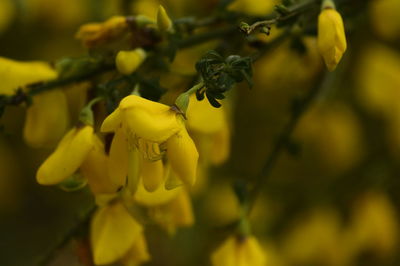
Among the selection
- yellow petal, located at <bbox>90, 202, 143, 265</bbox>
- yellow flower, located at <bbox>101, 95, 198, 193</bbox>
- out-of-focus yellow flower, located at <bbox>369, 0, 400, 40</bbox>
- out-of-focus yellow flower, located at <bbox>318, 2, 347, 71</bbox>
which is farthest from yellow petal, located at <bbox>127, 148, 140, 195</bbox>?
out-of-focus yellow flower, located at <bbox>369, 0, 400, 40</bbox>

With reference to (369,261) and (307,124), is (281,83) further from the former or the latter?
(369,261)

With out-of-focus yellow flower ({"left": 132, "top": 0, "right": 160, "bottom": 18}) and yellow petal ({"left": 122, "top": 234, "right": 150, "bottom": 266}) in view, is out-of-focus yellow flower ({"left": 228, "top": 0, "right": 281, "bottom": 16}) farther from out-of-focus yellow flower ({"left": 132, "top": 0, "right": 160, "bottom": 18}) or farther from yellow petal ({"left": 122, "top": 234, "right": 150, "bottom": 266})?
yellow petal ({"left": 122, "top": 234, "right": 150, "bottom": 266})

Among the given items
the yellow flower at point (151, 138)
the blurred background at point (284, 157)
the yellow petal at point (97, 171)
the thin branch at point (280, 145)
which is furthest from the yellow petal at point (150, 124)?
the blurred background at point (284, 157)

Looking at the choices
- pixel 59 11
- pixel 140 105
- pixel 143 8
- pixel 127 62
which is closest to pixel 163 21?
pixel 127 62

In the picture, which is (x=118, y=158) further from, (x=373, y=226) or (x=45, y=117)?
(x=373, y=226)

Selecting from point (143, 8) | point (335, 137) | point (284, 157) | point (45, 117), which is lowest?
point (284, 157)

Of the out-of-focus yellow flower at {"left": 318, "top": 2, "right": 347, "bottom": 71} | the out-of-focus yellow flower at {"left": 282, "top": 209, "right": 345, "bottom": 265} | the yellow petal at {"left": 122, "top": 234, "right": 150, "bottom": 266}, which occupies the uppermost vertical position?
the out-of-focus yellow flower at {"left": 318, "top": 2, "right": 347, "bottom": 71}
